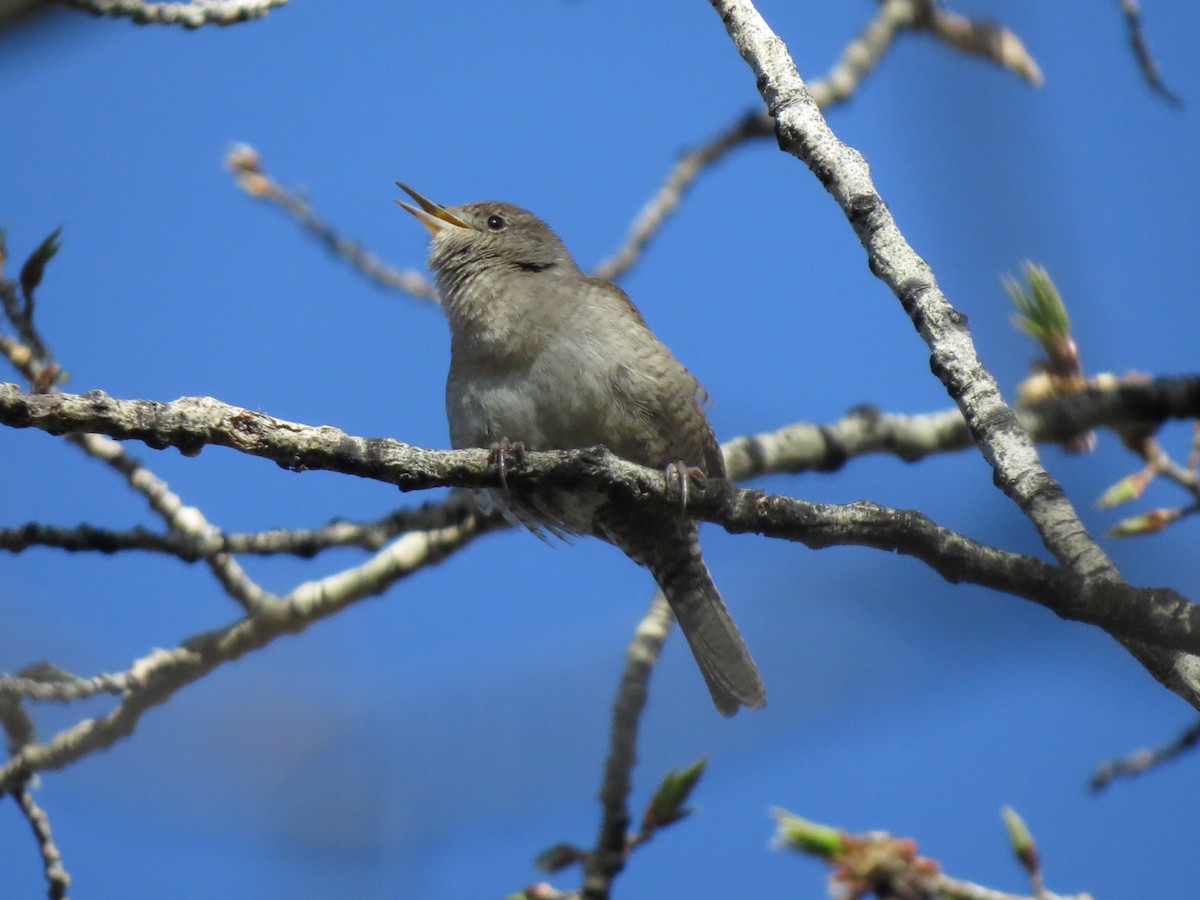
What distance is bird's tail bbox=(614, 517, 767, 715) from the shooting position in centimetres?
530

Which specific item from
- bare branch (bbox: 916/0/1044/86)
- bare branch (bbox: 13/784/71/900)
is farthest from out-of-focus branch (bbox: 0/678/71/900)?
bare branch (bbox: 916/0/1044/86)

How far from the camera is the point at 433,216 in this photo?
5.97 metres

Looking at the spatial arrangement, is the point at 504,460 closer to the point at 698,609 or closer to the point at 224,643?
the point at 224,643

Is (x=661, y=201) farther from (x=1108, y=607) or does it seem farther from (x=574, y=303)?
(x=1108, y=607)

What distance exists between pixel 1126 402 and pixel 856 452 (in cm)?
171

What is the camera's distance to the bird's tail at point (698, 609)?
530cm

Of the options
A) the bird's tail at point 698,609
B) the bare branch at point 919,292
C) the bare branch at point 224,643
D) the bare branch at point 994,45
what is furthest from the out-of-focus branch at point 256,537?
the bare branch at point 994,45

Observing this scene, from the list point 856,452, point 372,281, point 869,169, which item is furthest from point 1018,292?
point 372,281

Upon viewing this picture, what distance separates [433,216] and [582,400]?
1729 mm

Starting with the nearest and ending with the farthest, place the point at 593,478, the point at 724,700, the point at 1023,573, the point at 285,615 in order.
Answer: the point at 1023,573, the point at 593,478, the point at 285,615, the point at 724,700

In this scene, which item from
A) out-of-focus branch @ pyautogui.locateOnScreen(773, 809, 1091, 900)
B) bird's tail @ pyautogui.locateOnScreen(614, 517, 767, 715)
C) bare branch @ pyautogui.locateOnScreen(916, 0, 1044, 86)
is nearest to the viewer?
out-of-focus branch @ pyautogui.locateOnScreen(773, 809, 1091, 900)

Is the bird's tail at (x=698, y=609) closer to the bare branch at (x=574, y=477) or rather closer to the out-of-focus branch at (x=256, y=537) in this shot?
the out-of-focus branch at (x=256, y=537)

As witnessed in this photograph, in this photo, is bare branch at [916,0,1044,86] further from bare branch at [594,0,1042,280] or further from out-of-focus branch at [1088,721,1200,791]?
out-of-focus branch at [1088,721,1200,791]

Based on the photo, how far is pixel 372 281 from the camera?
22.7ft
